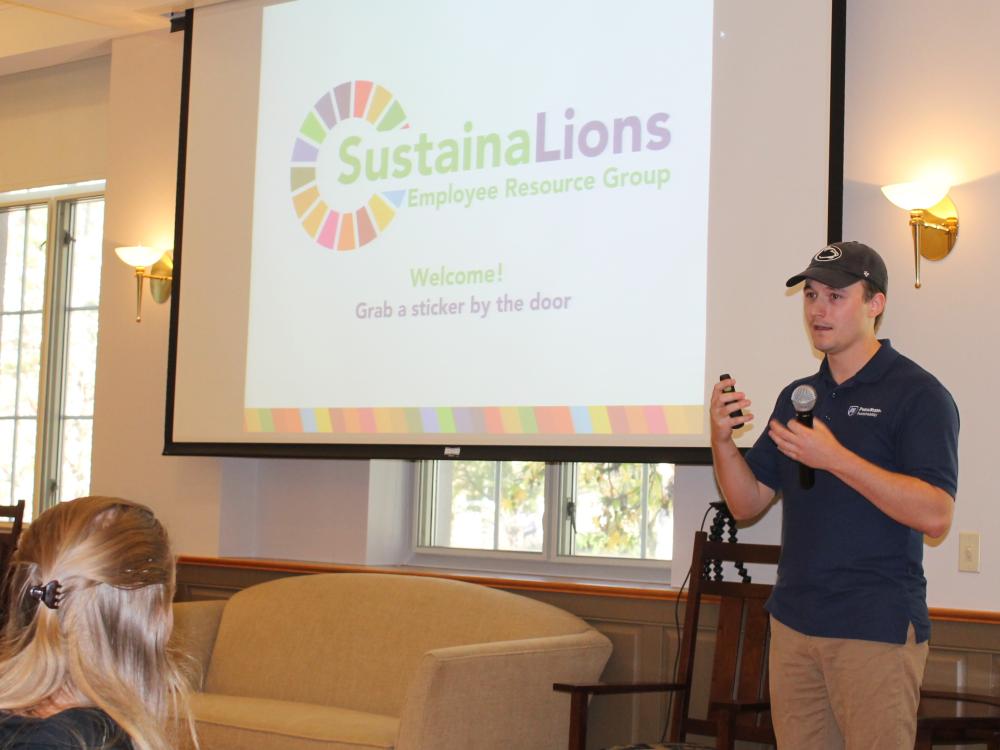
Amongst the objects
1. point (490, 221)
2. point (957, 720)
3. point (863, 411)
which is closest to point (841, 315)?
point (863, 411)

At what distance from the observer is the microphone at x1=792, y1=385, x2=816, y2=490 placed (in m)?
2.47

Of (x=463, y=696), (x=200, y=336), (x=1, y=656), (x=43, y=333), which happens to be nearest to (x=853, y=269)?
(x=463, y=696)

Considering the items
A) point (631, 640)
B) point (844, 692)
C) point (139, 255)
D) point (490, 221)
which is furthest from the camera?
point (139, 255)

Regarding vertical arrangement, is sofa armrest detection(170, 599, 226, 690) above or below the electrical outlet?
below

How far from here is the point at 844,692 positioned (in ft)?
8.11

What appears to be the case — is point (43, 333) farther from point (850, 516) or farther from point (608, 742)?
point (850, 516)

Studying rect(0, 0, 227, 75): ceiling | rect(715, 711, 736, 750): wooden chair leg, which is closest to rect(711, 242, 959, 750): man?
rect(715, 711, 736, 750): wooden chair leg

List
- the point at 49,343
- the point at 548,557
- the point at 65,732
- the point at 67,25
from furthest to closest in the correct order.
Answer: the point at 49,343
the point at 67,25
the point at 548,557
the point at 65,732

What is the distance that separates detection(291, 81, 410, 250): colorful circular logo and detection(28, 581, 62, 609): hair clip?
3.32 metres

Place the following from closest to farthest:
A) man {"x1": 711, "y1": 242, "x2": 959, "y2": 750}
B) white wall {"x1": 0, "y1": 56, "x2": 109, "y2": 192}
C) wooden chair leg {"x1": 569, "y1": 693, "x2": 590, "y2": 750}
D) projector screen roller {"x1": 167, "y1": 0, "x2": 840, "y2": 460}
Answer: man {"x1": 711, "y1": 242, "x2": 959, "y2": 750}
wooden chair leg {"x1": 569, "y1": 693, "x2": 590, "y2": 750}
projector screen roller {"x1": 167, "y1": 0, "x2": 840, "y2": 460}
white wall {"x1": 0, "y1": 56, "x2": 109, "y2": 192}

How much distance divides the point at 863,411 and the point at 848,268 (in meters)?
0.31

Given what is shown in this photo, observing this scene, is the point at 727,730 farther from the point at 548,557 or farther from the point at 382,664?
the point at 548,557

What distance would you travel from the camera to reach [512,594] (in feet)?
13.6

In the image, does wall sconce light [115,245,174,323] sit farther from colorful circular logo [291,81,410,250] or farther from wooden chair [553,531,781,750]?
wooden chair [553,531,781,750]
